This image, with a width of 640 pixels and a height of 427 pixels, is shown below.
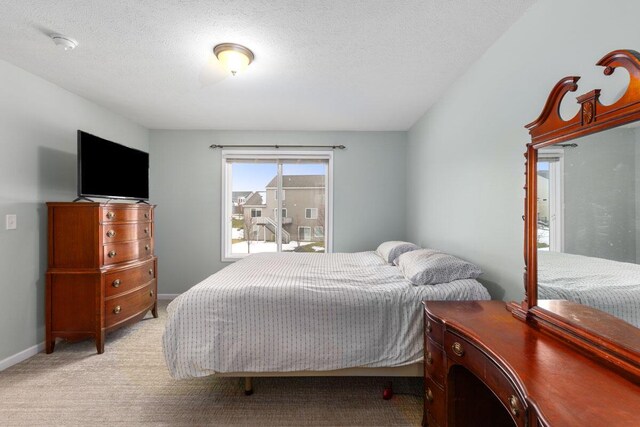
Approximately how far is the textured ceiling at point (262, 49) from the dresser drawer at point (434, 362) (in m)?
1.89

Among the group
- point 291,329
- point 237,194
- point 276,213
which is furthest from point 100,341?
point 276,213

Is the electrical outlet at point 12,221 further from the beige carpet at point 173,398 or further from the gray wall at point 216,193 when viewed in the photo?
the gray wall at point 216,193

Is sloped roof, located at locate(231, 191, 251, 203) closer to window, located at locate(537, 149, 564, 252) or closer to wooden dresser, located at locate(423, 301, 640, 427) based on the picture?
wooden dresser, located at locate(423, 301, 640, 427)

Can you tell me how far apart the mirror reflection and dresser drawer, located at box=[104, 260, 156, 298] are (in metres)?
3.23

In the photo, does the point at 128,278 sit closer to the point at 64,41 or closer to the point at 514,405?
the point at 64,41

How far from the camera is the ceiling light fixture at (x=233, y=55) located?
2.03 metres

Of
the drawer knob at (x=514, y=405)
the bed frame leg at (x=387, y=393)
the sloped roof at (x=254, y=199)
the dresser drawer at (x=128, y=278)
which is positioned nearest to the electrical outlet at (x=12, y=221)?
the dresser drawer at (x=128, y=278)

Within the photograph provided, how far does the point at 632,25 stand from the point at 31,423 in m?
3.59

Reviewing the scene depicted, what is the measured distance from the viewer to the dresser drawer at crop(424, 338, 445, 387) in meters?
1.50

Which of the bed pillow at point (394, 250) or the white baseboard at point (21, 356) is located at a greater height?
the bed pillow at point (394, 250)

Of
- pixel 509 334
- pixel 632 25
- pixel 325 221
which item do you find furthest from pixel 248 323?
pixel 325 221

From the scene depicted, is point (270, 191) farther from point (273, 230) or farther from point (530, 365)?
point (530, 365)

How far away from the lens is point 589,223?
1146 mm

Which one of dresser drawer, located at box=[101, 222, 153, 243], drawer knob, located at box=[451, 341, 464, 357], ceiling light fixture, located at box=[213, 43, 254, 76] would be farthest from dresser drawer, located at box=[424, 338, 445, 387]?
dresser drawer, located at box=[101, 222, 153, 243]
